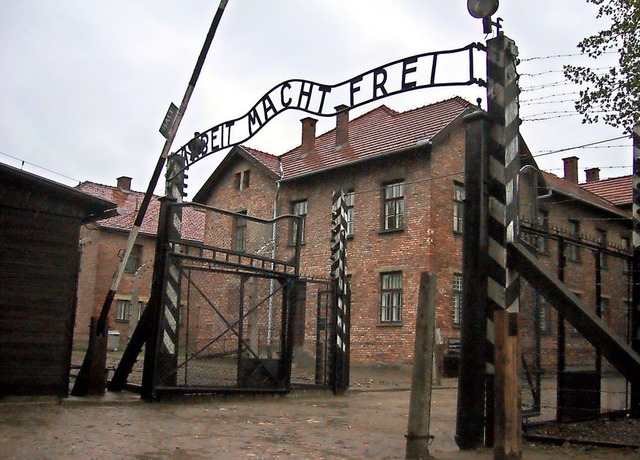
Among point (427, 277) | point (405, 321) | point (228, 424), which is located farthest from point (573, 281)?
point (405, 321)

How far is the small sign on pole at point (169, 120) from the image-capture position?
37.9 ft

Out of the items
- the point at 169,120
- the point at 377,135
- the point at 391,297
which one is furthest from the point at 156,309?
the point at 377,135

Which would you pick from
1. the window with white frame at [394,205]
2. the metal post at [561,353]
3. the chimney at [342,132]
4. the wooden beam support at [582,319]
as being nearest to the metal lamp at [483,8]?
the wooden beam support at [582,319]

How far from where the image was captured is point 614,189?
4062 cm

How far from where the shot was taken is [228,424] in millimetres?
8461

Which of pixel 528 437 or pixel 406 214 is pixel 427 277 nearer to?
pixel 528 437

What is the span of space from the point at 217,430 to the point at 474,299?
315 centimetres

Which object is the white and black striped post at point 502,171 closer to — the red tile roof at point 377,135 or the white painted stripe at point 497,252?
the white painted stripe at point 497,252

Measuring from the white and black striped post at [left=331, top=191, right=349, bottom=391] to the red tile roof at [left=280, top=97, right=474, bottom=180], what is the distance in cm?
1158

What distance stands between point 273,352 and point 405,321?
13.5m

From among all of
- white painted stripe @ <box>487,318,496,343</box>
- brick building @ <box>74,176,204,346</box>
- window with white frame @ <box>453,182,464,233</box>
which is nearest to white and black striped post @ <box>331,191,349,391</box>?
white painted stripe @ <box>487,318,496,343</box>

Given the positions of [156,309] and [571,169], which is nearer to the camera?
[156,309]

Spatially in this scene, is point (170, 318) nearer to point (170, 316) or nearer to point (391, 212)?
point (170, 316)

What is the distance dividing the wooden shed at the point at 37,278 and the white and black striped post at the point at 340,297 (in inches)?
210
